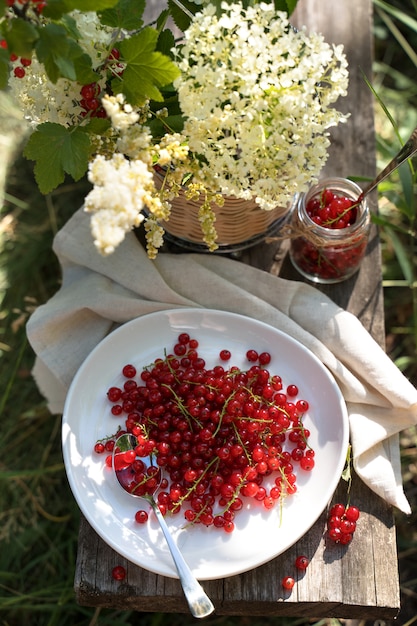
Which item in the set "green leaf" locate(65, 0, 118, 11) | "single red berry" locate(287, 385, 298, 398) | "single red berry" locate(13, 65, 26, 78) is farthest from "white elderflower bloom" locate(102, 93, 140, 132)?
"single red berry" locate(287, 385, 298, 398)

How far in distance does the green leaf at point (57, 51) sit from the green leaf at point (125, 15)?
0.09 m

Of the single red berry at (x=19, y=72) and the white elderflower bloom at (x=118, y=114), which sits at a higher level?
the white elderflower bloom at (x=118, y=114)

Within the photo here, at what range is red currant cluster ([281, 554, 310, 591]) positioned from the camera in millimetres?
1103

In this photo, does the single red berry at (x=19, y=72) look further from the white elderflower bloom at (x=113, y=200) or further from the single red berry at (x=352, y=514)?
the single red berry at (x=352, y=514)

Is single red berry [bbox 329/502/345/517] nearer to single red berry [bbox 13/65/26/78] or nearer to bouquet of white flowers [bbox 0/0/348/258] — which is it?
bouquet of white flowers [bbox 0/0/348/258]

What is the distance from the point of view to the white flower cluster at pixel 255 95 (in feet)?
2.60

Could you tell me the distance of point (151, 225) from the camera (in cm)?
90

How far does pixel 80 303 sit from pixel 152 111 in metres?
0.43

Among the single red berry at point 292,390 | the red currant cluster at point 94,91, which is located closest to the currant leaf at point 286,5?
the red currant cluster at point 94,91

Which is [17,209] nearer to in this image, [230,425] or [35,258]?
[35,258]

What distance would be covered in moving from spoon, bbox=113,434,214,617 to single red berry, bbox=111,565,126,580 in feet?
0.40

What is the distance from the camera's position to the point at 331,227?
46.8 inches

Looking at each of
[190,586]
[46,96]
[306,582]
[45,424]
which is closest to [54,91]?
[46,96]

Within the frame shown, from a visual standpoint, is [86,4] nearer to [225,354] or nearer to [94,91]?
[94,91]
